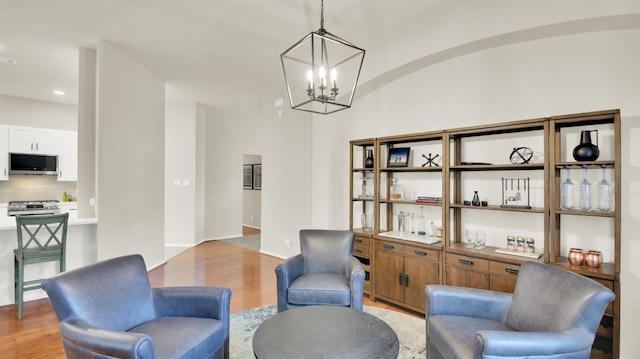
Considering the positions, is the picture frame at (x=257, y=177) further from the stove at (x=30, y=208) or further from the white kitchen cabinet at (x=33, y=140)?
the stove at (x=30, y=208)

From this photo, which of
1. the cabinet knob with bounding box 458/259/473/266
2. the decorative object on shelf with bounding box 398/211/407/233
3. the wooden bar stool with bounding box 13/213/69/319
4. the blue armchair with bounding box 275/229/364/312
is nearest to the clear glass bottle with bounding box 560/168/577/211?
the cabinet knob with bounding box 458/259/473/266

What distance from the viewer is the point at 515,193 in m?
3.12

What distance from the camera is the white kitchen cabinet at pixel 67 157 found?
6.41 meters

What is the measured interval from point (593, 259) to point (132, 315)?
11.0ft

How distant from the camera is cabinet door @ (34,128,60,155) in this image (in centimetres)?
613

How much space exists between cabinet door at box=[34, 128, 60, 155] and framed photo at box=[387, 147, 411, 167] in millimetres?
6513

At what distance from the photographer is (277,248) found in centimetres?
580

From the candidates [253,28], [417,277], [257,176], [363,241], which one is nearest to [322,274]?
[363,241]

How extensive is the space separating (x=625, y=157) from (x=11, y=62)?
7163 millimetres

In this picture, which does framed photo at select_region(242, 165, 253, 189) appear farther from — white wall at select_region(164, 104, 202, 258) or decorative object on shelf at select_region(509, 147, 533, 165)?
decorative object on shelf at select_region(509, 147, 533, 165)

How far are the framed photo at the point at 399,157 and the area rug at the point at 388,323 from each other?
167cm

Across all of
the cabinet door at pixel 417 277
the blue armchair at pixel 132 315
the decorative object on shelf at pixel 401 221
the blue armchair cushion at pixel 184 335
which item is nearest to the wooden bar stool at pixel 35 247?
the blue armchair at pixel 132 315

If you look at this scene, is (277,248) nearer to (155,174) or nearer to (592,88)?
(155,174)

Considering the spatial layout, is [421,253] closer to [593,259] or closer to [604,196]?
[593,259]
